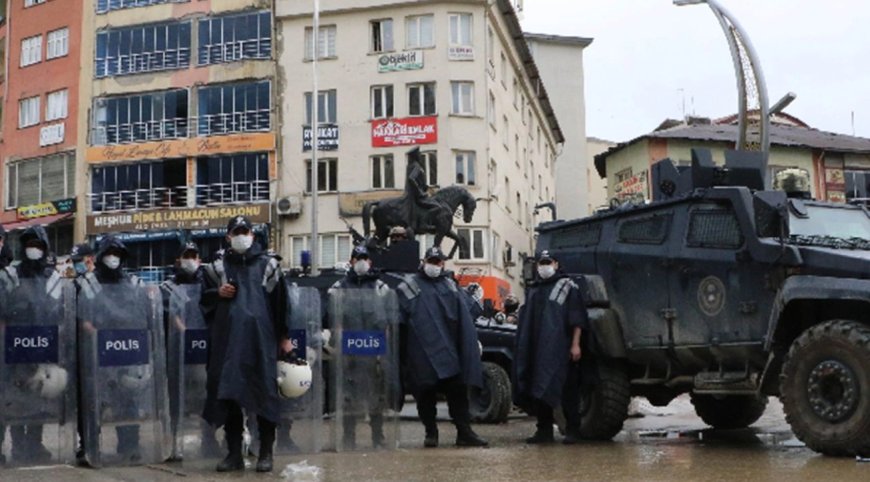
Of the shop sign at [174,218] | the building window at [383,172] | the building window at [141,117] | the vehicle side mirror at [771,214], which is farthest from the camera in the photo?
the building window at [141,117]

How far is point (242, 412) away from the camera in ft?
26.2

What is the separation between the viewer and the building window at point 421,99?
4100 cm

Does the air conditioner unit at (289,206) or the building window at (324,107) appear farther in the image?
the building window at (324,107)

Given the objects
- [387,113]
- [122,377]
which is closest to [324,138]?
[387,113]

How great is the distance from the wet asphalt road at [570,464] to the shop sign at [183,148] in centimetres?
3192

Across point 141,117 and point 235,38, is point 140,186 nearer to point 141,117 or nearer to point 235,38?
point 141,117

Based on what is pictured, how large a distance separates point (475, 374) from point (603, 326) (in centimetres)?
147

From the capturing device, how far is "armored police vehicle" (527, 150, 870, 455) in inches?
329

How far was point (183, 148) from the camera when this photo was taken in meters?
42.8

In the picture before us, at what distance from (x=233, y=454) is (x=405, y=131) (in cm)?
3359

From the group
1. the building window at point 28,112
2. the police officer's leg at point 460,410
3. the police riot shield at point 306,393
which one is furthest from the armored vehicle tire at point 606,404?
the building window at point 28,112

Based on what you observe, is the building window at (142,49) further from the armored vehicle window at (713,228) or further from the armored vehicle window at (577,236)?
the armored vehicle window at (713,228)

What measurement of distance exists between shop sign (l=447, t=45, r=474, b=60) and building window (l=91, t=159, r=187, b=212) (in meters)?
11.2

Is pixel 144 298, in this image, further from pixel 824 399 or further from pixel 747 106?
pixel 747 106
